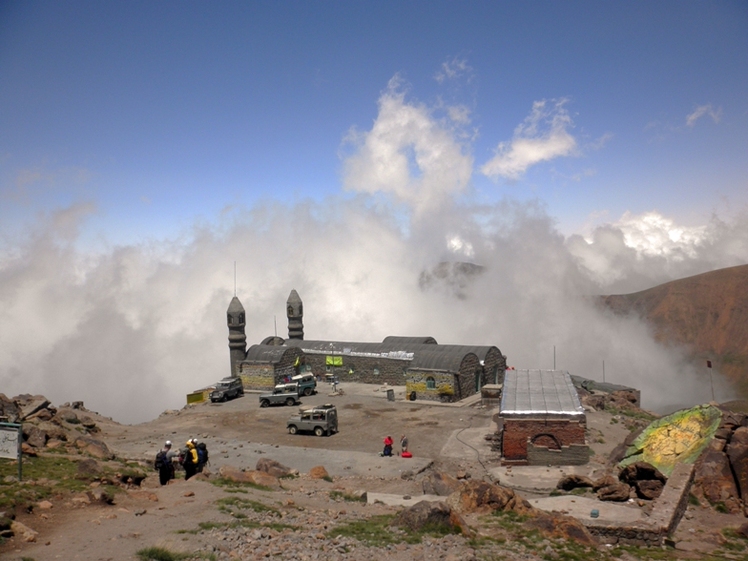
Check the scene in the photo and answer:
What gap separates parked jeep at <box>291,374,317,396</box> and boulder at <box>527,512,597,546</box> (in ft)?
92.7

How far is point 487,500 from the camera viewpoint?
14562 mm

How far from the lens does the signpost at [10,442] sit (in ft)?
43.6

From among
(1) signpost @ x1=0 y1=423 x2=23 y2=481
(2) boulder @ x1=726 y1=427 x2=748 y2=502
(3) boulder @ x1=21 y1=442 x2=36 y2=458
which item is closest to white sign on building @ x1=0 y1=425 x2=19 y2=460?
(1) signpost @ x1=0 y1=423 x2=23 y2=481

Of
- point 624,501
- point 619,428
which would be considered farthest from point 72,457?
point 619,428

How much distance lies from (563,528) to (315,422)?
714 inches

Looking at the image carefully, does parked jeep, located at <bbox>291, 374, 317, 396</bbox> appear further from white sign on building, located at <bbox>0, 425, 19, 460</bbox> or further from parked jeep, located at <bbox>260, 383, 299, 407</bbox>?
white sign on building, located at <bbox>0, 425, 19, 460</bbox>

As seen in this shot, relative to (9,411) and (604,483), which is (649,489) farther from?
(9,411)

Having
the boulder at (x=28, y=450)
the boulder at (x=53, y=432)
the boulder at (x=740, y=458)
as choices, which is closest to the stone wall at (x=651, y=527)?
the boulder at (x=740, y=458)

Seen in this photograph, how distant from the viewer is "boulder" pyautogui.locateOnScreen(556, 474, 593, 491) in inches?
704

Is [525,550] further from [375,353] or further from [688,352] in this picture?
[688,352]

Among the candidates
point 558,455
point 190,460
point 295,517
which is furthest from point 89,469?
point 558,455

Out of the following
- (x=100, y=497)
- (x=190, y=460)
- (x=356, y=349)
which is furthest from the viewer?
(x=356, y=349)

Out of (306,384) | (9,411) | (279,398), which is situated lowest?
(279,398)

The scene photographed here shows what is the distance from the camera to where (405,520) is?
1244 centimetres
